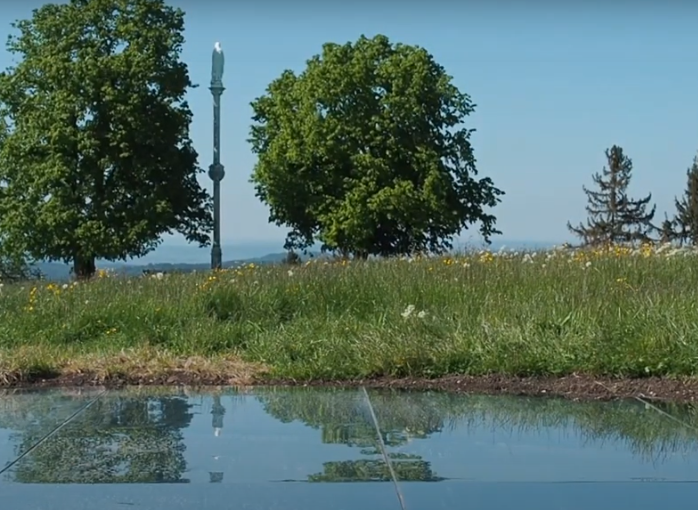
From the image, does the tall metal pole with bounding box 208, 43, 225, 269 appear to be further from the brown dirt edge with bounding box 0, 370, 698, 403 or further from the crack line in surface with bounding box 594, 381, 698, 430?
the crack line in surface with bounding box 594, 381, 698, 430

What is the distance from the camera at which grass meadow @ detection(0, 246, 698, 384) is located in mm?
8289

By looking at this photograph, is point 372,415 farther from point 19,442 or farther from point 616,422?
point 19,442

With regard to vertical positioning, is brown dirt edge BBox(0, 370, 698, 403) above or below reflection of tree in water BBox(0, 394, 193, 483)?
above

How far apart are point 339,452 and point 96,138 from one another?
35.7m

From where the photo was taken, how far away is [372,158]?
44.1m

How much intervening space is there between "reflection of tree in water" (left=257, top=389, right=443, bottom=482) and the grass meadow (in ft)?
2.60

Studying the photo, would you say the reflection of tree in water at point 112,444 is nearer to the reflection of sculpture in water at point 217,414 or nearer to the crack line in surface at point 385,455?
the reflection of sculpture in water at point 217,414

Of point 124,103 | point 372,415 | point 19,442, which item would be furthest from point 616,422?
point 124,103

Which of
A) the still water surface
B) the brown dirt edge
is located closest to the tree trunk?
the brown dirt edge

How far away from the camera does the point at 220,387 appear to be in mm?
8164

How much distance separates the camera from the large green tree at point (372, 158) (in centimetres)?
4359

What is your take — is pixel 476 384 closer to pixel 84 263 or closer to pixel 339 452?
pixel 339 452

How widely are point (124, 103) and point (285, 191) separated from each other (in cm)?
884

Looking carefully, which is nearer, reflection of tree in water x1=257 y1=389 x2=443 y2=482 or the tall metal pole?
reflection of tree in water x1=257 y1=389 x2=443 y2=482
